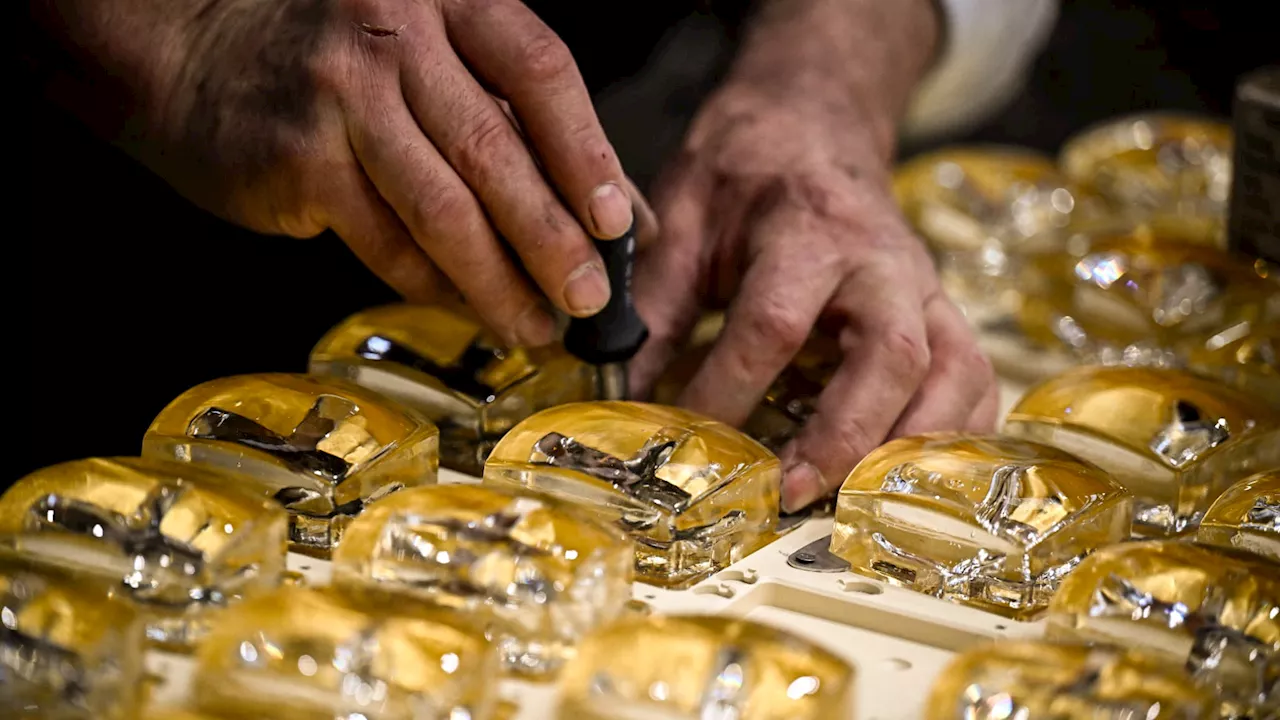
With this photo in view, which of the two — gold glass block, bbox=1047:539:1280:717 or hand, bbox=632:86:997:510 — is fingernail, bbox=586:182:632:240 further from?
gold glass block, bbox=1047:539:1280:717

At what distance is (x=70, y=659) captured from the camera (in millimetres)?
459

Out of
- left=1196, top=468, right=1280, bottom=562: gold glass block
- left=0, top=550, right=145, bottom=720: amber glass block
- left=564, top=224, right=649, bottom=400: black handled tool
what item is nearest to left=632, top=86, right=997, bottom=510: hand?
left=564, top=224, right=649, bottom=400: black handled tool

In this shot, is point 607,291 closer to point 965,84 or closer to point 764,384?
point 764,384

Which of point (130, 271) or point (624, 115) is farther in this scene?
point (624, 115)

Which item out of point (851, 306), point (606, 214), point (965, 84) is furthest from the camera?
point (965, 84)

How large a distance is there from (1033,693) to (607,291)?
32 centimetres

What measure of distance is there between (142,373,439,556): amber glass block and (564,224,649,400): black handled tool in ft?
0.37

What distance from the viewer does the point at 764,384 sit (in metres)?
0.76

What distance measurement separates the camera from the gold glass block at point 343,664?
0.44 m

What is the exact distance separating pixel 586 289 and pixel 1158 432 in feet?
0.93

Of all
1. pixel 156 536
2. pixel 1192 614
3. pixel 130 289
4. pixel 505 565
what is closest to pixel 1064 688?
pixel 1192 614

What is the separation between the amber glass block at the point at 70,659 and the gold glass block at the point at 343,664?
25 millimetres

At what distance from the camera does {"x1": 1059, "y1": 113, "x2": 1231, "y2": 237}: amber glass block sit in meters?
1.16

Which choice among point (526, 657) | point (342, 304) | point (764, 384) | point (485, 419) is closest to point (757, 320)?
point (764, 384)
